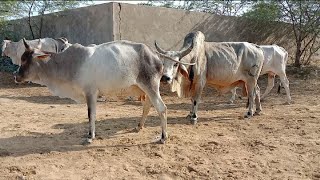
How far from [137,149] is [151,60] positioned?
4.90 ft

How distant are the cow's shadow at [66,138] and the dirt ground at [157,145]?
0.6 inches

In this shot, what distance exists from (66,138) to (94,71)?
135 centimetres

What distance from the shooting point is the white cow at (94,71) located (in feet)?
22.0

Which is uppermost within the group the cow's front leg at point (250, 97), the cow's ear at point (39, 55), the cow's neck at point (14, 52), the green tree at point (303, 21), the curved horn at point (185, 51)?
the green tree at point (303, 21)

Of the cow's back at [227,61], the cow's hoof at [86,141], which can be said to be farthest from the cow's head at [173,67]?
the cow's hoof at [86,141]

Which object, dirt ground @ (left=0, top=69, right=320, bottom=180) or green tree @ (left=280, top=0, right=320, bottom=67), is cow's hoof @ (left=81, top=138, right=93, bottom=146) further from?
green tree @ (left=280, top=0, right=320, bottom=67)

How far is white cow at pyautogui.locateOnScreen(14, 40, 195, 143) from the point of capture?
6.69 meters

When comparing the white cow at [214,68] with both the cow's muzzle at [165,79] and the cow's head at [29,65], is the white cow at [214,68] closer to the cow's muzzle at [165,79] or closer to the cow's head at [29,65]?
the cow's muzzle at [165,79]

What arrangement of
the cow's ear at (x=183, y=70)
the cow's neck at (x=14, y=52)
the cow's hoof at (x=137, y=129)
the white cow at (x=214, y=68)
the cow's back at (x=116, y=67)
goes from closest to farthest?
the cow's back at (x=116, y=67) < the cow's hoof at (x=137, y=129) < the cow's ear at (x=183, y=70) < the white cow at (x=214, y=68) < the cow's neck at (x=14, y=52)

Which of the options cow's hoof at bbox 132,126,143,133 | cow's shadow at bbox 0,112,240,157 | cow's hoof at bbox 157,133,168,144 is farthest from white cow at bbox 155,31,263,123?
cow's hoof at bbox 157,133,168,144

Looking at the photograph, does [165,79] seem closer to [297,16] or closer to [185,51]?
[185,51]

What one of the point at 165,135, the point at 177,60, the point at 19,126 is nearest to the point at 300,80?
the point at 177,60

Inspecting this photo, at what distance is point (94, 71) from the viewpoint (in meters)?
6.68

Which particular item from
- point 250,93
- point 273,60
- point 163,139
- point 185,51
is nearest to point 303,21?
point 273,60
